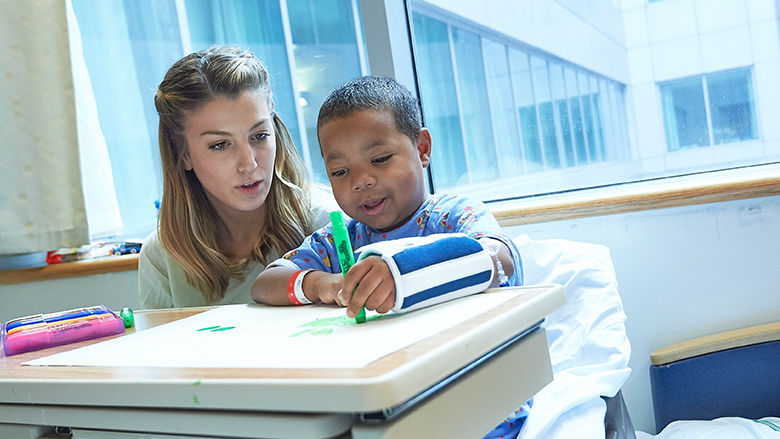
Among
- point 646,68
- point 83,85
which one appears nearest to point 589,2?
point 646,68

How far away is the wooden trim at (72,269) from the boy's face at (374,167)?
1181mm

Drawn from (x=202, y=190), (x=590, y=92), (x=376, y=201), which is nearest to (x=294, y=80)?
(x=202, y=190)

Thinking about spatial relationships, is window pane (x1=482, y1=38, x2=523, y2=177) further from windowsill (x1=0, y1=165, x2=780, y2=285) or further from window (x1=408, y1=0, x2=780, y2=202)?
windowsill (x1=0, y1=165, x2=780, y2=285)

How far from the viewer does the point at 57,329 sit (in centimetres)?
99

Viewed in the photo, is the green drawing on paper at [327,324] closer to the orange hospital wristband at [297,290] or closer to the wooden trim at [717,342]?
the orange hospital wristband at [297,290]

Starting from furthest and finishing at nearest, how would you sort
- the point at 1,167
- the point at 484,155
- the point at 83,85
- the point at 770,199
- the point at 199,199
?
the point at 83,85 → the point at 1,167 → the point at 484,155 → the point at 199,199 → the point at 770,199

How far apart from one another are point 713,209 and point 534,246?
0.40m

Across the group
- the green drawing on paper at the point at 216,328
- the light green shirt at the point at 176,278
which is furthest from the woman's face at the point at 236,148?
the green drawing on paper at the point at 216,328

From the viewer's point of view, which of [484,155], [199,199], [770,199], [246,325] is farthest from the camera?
[484,155]

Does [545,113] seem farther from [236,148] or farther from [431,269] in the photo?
[431,269]

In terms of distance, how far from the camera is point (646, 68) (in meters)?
1.74

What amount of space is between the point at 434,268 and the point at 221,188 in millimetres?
861

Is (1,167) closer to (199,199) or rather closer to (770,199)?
(199,199)

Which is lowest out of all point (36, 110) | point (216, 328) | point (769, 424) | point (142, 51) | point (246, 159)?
point (769, 424)
